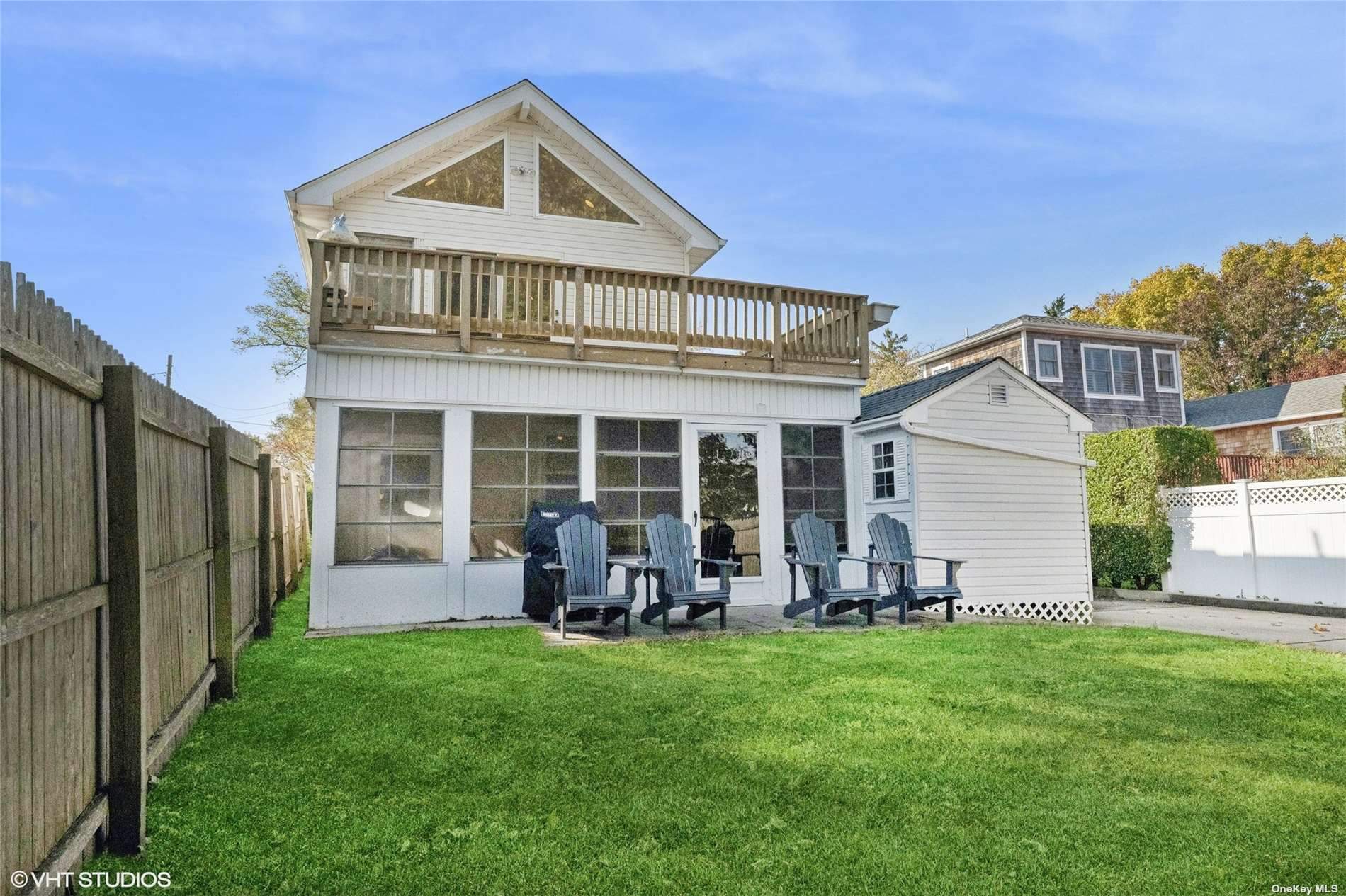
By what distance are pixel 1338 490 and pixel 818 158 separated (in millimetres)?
12528

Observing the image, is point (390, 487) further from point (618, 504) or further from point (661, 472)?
point (661, 472)

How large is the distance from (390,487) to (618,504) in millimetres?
2277

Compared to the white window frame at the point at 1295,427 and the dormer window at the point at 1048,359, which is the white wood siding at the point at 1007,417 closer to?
the dormer window at the point at 1048,359

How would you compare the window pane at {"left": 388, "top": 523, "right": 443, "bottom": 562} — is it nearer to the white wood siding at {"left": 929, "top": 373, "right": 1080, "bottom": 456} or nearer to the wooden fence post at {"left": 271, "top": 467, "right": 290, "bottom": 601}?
the wooden fence post at {"left": 271, "top": 467, "right": 290, "bottom": 601}

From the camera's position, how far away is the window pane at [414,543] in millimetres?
6941

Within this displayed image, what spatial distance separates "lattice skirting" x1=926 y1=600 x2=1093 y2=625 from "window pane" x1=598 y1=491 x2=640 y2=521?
138 inches

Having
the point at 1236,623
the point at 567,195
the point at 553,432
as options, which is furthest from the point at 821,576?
the point at 567,195

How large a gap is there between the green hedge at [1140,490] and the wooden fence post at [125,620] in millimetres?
12070

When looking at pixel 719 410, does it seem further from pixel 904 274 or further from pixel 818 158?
pixel 904 274

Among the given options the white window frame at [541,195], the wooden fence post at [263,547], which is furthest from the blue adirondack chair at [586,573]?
the white window frame at [541,195]

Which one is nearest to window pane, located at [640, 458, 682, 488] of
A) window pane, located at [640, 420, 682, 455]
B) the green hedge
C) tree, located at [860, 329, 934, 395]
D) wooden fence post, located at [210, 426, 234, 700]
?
window pane, located at [640, 420, 682, 455]

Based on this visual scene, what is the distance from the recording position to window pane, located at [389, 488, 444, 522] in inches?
274

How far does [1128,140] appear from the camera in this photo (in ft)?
57.7

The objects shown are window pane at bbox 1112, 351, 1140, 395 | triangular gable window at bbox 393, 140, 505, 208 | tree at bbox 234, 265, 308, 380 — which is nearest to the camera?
triangular gable window at bbox 393, 140, 505, 208
